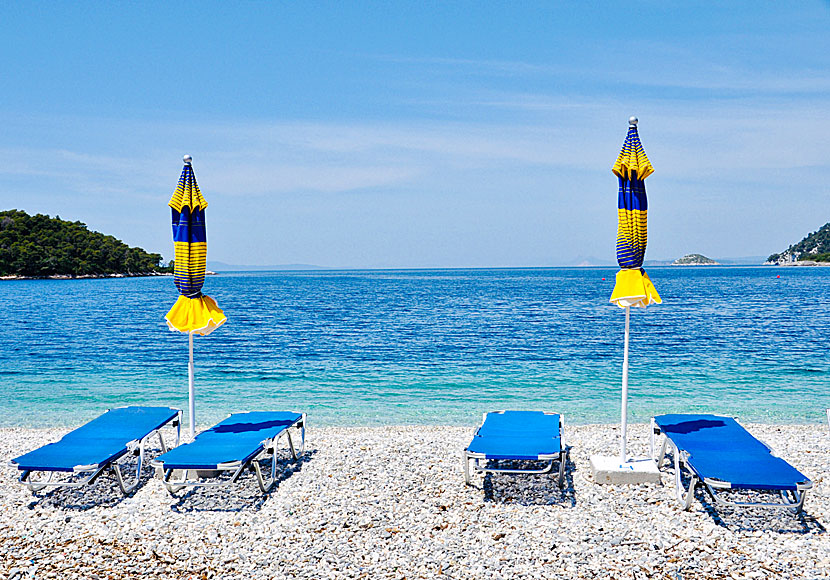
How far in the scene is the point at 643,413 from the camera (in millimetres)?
12016

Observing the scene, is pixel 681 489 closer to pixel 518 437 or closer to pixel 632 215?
pixel 518 437

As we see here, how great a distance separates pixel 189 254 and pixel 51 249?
12390 cm

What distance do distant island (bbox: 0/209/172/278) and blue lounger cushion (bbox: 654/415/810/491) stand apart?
12384 cm

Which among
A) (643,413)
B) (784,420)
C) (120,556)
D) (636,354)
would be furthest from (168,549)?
(636,354)

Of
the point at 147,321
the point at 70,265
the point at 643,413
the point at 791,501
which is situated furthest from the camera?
the point at 70,265

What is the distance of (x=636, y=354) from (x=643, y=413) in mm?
9865

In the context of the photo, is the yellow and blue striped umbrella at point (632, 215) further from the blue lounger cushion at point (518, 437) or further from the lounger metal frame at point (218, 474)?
the lounger metal frame at point (218, 474)

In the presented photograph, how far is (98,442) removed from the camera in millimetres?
6770

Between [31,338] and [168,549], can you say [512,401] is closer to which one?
[168,549]

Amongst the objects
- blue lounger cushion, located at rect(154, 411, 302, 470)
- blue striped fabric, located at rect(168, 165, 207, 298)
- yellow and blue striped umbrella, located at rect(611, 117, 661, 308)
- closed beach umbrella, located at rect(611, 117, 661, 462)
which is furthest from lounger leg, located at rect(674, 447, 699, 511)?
blue striped fabric, located at rect(168, 165, 207, 298)

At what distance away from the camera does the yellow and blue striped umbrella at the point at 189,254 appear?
673 centimetres

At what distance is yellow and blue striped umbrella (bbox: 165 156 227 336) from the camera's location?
673cm

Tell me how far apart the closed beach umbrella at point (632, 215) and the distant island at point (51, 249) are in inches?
4869

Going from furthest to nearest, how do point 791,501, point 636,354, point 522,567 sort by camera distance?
point 636,354 → point 791,501 → point 522,567
